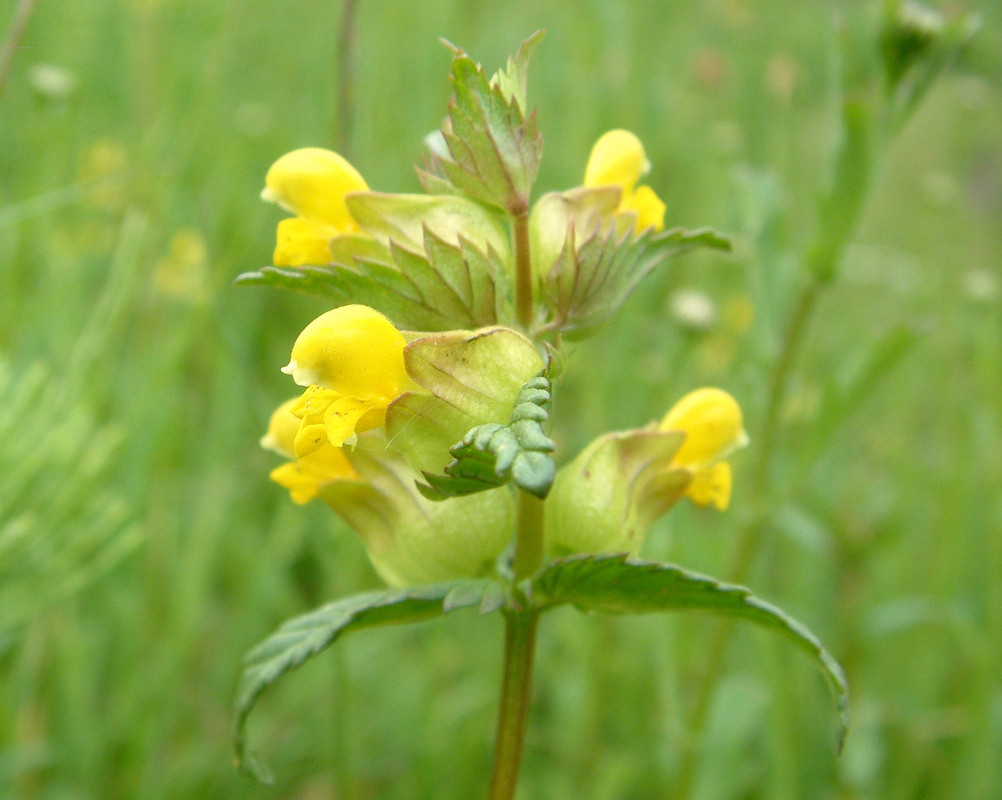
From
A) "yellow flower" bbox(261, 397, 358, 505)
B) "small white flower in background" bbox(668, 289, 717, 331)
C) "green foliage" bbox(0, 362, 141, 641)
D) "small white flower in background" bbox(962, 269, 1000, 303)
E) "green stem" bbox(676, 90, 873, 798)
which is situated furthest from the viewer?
"small white flower in background" bbox(962, 269, 1000, 303)

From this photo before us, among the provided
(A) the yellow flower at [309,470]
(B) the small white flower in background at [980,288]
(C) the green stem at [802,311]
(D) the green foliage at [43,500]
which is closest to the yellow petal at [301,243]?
(A) the yellow flower at [309,470]

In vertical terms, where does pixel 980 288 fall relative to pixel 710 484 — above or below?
above

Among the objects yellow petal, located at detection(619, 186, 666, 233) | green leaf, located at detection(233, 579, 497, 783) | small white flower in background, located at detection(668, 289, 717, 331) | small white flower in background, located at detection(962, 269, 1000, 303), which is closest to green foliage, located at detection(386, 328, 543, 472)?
green leaf, located at detection(233, 579, 497, 783)

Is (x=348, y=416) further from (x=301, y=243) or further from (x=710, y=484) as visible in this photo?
(x=710, y=484)

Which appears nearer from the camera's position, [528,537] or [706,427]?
[528,537]

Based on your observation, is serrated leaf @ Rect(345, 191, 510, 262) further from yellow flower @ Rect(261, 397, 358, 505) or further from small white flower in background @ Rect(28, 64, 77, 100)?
small white flower in background @ Rect(28, 64, 77, 100)

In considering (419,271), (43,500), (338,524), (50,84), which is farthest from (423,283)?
(50,84)

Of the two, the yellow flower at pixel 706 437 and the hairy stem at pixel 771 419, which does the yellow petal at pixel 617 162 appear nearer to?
the yellow flower at pixel 706 437
